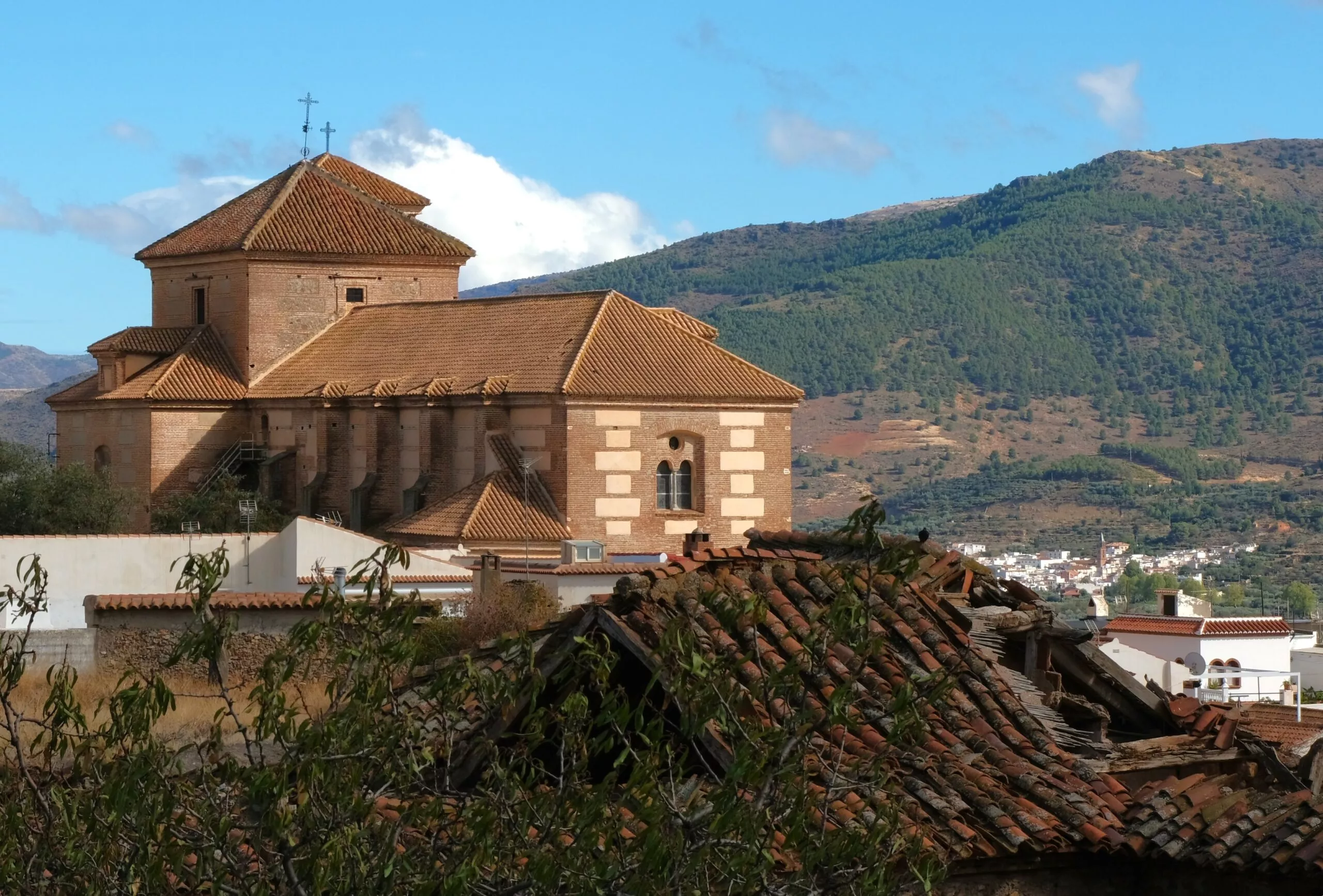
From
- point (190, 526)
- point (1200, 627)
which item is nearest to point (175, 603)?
point (1200, 627)

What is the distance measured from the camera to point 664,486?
45812mm

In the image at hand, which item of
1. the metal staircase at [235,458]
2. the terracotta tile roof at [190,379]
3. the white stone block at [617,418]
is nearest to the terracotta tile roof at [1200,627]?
the white stone block at [617,418]

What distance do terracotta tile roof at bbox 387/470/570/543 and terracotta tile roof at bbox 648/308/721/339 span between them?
6022 mm

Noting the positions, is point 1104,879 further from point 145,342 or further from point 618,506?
point 145,342

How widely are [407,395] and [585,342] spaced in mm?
4213

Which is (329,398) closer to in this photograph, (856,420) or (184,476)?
(184,476)

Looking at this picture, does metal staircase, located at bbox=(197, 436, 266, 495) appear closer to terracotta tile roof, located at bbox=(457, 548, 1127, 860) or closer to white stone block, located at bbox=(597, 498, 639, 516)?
white stone block, located at bbox=(597, 498, 639, 516)

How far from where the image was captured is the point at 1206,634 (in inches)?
1571

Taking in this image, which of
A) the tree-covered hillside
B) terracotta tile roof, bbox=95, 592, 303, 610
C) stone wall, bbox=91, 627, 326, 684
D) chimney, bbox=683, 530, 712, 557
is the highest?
the tree-covered hillside

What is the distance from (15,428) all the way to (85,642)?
142781mm

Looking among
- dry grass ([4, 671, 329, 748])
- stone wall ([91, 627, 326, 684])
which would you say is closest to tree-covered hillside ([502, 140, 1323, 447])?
stone wall ([91, 627, 326, 684])

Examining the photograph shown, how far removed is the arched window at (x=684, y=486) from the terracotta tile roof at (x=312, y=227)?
10.5m

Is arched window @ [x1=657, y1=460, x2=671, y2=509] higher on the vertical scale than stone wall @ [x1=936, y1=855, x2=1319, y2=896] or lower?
higher

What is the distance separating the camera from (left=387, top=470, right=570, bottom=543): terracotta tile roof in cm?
4216
